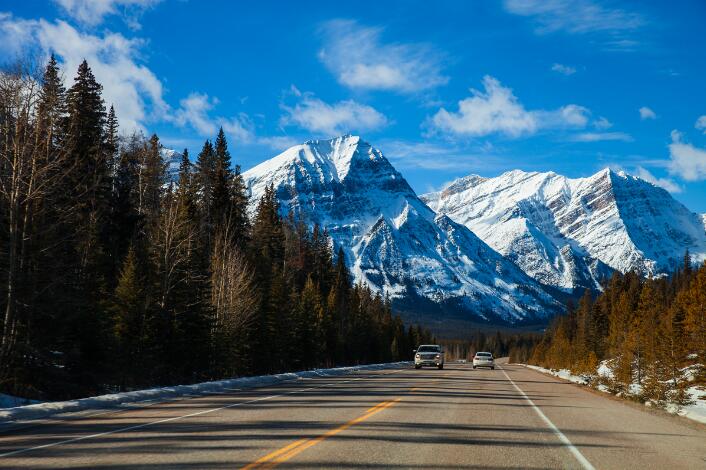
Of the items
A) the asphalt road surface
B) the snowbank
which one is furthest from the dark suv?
the asphalt road surface

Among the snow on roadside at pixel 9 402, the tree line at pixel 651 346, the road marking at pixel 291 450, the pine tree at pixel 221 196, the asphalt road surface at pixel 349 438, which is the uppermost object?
the pine tree at pixel 221 196

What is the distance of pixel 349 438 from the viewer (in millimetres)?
11023

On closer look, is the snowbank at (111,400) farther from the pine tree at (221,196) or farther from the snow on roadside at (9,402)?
the pine tree at (221,196)

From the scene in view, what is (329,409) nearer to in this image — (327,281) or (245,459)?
(245,459)

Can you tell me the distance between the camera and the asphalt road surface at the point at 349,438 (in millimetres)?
9102

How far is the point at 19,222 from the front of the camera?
23562 millimetres

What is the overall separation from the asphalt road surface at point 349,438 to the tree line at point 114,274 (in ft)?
27.2

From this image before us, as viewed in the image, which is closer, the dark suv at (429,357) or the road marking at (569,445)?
the road marking at (569,445)

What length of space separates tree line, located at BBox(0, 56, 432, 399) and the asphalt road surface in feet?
27.2

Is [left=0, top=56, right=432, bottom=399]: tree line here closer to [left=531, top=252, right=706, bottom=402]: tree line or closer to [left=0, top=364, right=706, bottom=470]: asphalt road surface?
[left=0, top=364, right=706, bottom=470]: asphalt road surface

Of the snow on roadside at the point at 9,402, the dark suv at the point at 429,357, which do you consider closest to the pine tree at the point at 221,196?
the dark suv at the point at 429,357

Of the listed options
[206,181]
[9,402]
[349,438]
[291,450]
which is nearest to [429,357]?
[206,181]

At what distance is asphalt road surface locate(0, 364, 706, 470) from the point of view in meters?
9.10

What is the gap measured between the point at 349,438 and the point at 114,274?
34929 mm
